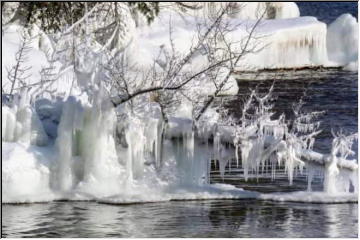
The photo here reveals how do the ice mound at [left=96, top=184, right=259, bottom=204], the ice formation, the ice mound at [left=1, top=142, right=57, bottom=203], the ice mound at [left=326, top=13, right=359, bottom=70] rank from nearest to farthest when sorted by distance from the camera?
the ice mound at [left=1, top=142, right=57, bottom=203], the ice mound at [left=96, top=184, right=259, bottom=204], the ice formation, the ice mound at [left=326, top=13, right=359, bottom=70]

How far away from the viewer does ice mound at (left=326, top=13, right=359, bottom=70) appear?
3619 centimetres

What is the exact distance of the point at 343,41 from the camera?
3769 cm

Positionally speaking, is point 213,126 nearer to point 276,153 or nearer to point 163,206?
point 276,153

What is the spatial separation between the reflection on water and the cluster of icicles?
0.74 m

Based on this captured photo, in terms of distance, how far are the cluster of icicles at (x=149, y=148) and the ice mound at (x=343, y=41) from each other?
59.5 ft

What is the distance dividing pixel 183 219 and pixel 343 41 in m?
23.5

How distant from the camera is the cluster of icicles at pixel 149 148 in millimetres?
16531

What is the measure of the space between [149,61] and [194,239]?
545 inches

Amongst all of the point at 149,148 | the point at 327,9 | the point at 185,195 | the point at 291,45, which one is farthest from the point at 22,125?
the point at 327,9

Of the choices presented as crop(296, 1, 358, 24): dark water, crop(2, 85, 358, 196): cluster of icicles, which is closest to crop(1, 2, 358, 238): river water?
crop(2, 85, 358, 196): cluster of icicles

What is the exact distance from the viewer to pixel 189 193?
16.7m

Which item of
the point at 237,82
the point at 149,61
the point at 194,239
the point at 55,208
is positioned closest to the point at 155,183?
the point at 55,208

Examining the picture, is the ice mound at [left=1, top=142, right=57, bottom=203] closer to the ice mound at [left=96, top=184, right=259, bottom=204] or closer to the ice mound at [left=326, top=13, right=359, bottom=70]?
the ice mound at [left=96, top=184, right=259, bottom=204]

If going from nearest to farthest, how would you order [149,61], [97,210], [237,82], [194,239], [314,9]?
[194,239] < [97,210] < [149,61] < [237,82] < [314,9]
